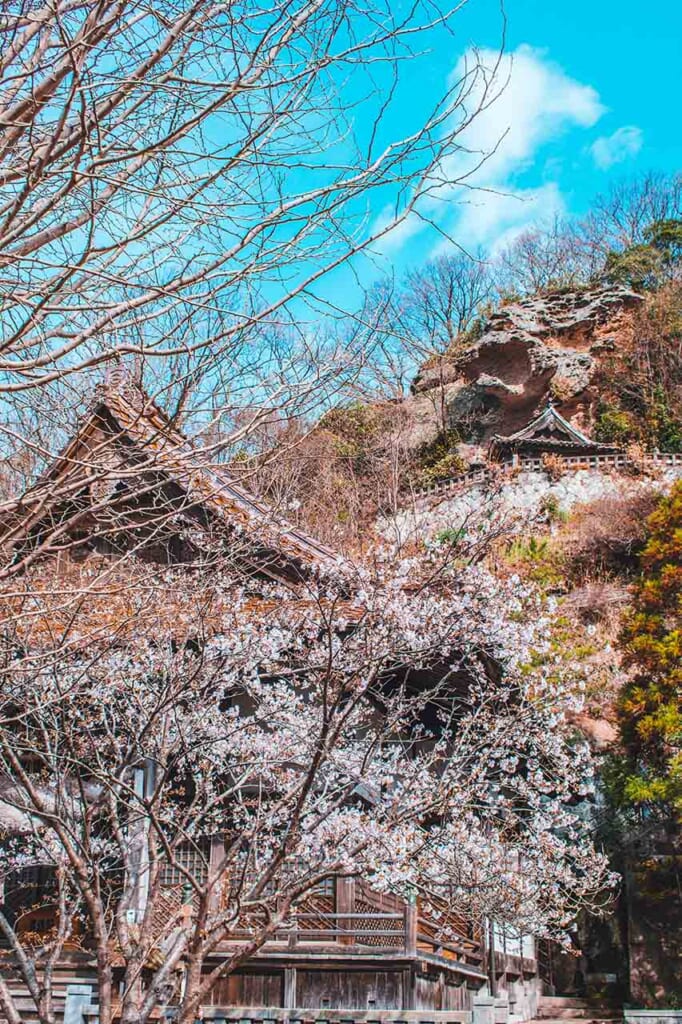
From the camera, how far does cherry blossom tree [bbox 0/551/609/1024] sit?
20.2 ft

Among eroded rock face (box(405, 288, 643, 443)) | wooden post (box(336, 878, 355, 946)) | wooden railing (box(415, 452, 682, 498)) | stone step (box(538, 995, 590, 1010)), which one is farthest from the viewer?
eroded rock face (box(405, 288, 643, 443))

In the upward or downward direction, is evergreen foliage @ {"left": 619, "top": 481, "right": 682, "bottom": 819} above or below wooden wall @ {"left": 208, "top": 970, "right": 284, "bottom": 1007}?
above

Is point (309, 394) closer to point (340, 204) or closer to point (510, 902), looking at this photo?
point (340, 204)

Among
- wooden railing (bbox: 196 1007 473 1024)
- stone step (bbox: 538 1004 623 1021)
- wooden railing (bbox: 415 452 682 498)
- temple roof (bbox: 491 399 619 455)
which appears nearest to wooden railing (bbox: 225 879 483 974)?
wooden railing (bbox: 196 1007 473 1024)

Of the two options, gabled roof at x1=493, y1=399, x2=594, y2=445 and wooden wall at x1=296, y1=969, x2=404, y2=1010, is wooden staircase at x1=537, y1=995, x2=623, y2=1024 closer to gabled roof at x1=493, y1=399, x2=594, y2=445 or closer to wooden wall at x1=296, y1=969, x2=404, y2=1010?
wooden wall at x1=296, y1=969, x2=404, y2=1010

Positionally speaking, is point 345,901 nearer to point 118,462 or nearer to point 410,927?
point 410,927

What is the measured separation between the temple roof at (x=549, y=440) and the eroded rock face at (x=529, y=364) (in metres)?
2.70

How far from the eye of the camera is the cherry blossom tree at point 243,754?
6148 millimetres

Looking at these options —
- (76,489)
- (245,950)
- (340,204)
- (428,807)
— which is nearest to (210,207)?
(340,204)

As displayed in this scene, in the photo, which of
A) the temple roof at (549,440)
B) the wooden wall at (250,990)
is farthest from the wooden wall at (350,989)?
the temple roof at (549,440)

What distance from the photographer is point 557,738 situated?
35.9 ft

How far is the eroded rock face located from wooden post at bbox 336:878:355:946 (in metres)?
27.2

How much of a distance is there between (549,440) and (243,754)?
2405 cm

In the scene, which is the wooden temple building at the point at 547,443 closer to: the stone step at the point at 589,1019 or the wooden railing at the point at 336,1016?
the stone step at the point at 589,1019
